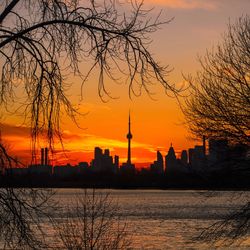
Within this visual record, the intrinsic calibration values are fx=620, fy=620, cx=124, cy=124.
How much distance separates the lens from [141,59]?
823 centimetres

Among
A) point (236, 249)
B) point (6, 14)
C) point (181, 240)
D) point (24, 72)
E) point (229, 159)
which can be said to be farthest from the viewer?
point (181, 240)

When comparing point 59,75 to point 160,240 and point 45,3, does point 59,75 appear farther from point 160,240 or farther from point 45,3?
point 160,240

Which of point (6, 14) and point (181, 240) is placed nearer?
point (6, 14)

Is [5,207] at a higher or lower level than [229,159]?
lower

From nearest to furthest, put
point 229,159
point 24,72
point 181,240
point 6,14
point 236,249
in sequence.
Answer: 1. point 6,14
2. point 24,72
3. point 229,159
4. point 236,249
5. point 181,240

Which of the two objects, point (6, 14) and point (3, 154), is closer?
point (6, 14)

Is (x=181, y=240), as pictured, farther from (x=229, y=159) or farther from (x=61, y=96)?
(x=61, y=96)


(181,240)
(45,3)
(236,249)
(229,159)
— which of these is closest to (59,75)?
(45,3)

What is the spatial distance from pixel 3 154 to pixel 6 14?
1.96 m

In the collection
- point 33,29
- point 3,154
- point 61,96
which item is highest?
point 33,29

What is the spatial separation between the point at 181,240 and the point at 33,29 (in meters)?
41.3

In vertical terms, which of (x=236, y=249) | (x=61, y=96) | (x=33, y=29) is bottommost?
(x=236, y=249)

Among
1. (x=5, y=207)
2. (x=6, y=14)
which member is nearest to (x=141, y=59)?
(x=6, y=14)

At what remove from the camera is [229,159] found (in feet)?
76.5
